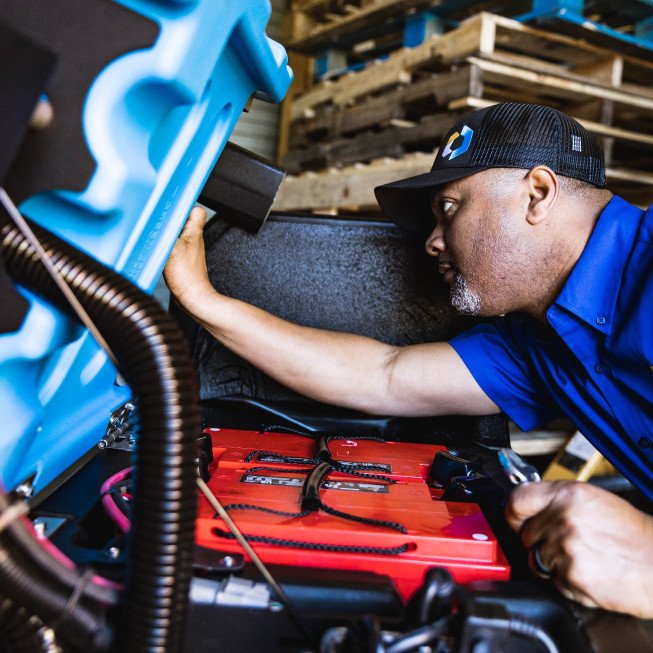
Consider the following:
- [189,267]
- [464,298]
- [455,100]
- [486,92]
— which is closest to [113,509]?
[189,267]

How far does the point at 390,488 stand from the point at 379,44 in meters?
2.51

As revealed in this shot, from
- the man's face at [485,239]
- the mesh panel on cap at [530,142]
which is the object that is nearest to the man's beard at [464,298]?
the man's face at [485,239]

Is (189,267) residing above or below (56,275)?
below

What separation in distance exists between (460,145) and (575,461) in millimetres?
1234

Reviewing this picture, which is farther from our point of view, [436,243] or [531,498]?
[436,243]

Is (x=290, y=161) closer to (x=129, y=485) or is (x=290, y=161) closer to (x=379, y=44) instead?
(x=379, y=44)

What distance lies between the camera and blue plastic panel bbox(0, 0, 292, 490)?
1.92 ft

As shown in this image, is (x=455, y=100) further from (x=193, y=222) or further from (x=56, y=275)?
(x=56, y=275)

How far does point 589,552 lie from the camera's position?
645mm

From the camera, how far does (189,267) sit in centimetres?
120

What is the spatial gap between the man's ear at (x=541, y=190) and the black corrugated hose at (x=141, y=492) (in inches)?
33.4

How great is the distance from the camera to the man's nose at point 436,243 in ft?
4.15

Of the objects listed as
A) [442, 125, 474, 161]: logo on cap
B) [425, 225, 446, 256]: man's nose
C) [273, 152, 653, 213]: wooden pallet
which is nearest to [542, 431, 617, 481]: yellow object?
[273, 152, 653, 213]: wooden pallet

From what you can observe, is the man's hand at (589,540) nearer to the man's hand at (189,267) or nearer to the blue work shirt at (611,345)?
the blue work shirt at (611,345)
